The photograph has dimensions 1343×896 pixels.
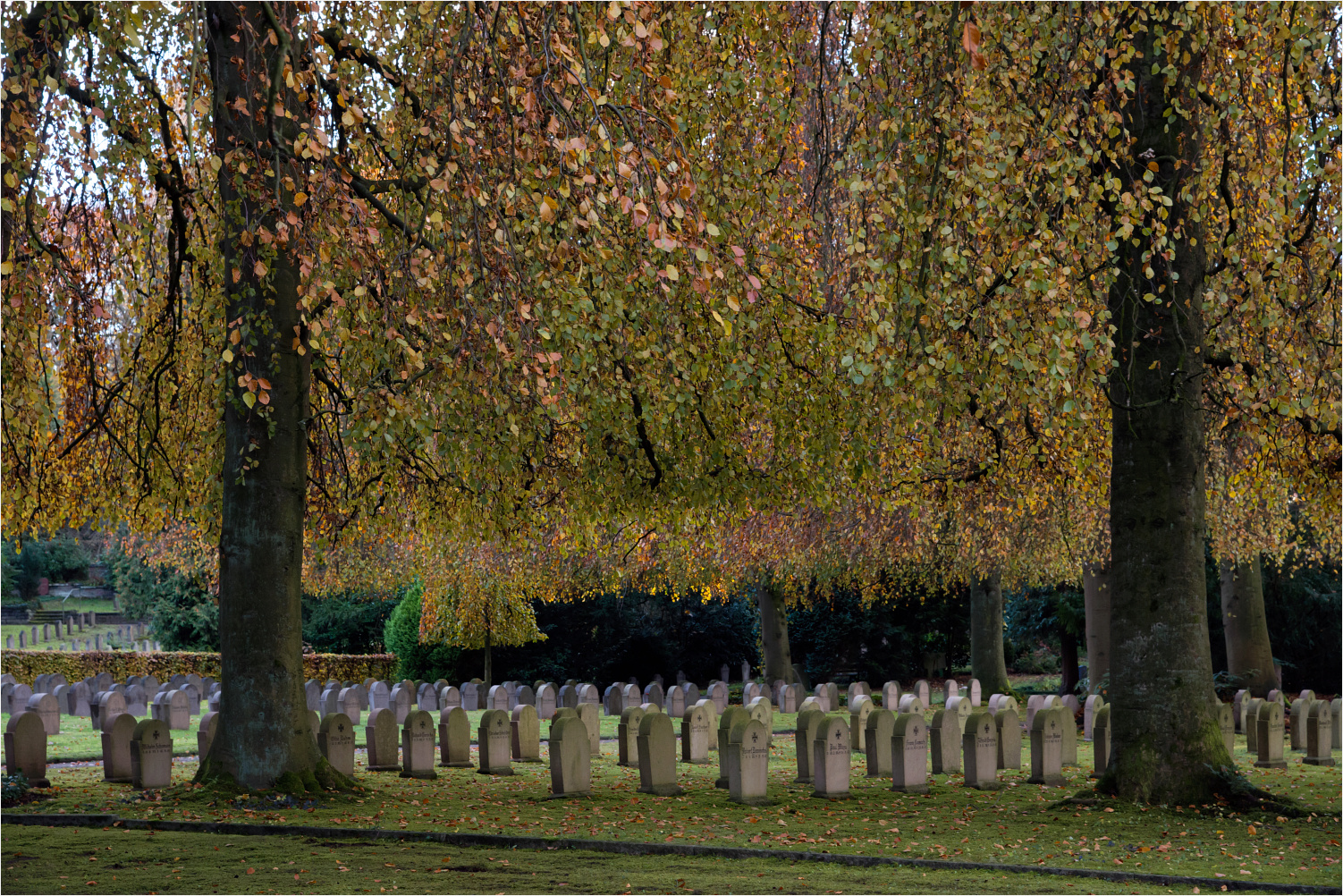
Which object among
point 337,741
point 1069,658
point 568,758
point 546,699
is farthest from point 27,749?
point 1069,658

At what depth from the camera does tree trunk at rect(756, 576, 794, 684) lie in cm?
2603

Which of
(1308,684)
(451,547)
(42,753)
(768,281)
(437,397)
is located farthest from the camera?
(1308,684)

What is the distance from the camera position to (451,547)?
21219 millimetres

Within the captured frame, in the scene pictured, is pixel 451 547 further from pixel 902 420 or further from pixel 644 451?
pixel 902 420

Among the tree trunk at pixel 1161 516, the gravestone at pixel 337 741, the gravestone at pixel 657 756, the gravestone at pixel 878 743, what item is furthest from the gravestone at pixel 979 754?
the gravestone at pixel 337 741

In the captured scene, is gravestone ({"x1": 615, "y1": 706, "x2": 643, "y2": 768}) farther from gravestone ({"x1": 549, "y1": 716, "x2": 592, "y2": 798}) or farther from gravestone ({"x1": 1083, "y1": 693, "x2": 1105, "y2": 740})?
gravestone ({"x1": 1083, "y1": 693, "x2": 1105, "y2": 740})

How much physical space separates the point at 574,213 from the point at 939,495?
7.00 metres

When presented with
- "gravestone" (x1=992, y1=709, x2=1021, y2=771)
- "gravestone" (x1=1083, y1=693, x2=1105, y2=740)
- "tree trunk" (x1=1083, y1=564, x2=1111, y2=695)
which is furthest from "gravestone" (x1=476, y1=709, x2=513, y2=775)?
"tree trunk" (x1=1083, y1=564, x2=1111, y2=695)

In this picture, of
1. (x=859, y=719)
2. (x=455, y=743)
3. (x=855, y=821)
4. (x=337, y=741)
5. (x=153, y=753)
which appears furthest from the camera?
(x=859, y=719)

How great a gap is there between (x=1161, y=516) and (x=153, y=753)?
9183 millimetres

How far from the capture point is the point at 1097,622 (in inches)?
802

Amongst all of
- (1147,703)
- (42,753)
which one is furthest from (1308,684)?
(42,753)

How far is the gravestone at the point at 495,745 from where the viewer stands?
13945mm

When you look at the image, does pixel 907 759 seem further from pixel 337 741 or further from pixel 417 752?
pixel 337 741
